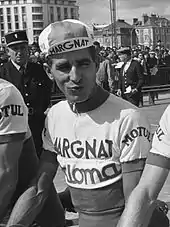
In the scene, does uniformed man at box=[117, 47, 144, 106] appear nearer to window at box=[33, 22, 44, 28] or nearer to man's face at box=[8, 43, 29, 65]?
man's face at box=[8, 43, 29, 65]

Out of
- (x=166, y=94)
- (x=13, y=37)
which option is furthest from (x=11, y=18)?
(x=13, y=37)

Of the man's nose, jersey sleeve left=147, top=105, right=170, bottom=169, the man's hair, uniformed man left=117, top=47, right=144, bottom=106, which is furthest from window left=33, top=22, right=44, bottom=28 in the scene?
jersey sleeve left=147, top=105, right=170, bottom=169

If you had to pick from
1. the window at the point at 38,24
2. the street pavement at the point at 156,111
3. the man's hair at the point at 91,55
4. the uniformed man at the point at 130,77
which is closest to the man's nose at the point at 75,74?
the man's hair at the point at 91,55

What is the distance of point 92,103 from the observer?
92.6 inches

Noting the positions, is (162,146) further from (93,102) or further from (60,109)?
(60,109)

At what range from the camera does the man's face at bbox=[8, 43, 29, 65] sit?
20.1 ft

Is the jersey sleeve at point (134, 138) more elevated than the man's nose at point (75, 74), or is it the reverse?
the man's nose at point (75, 74)

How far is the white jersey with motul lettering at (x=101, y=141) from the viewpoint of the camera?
2.25 meters

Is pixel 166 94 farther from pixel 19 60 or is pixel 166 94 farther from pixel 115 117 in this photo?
pixel 115 117

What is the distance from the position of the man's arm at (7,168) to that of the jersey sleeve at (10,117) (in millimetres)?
37

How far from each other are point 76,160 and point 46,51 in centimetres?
47

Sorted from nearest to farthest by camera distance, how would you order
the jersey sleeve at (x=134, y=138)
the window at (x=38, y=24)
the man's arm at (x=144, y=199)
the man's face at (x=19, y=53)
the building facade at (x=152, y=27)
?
the man's arm at (x=144, y=199) < the jersey sleeve at (x=134, y=138) < the man's face at (x=19, y=53) < the building facade at (x=152, y=27) < the window at (x=38, y=24)

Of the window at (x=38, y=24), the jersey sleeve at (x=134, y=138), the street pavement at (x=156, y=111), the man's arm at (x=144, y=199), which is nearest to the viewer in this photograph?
the man's arm at (x=144, y=199)

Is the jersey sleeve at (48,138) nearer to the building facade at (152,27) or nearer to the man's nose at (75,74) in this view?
the man's nose at (75,74)
